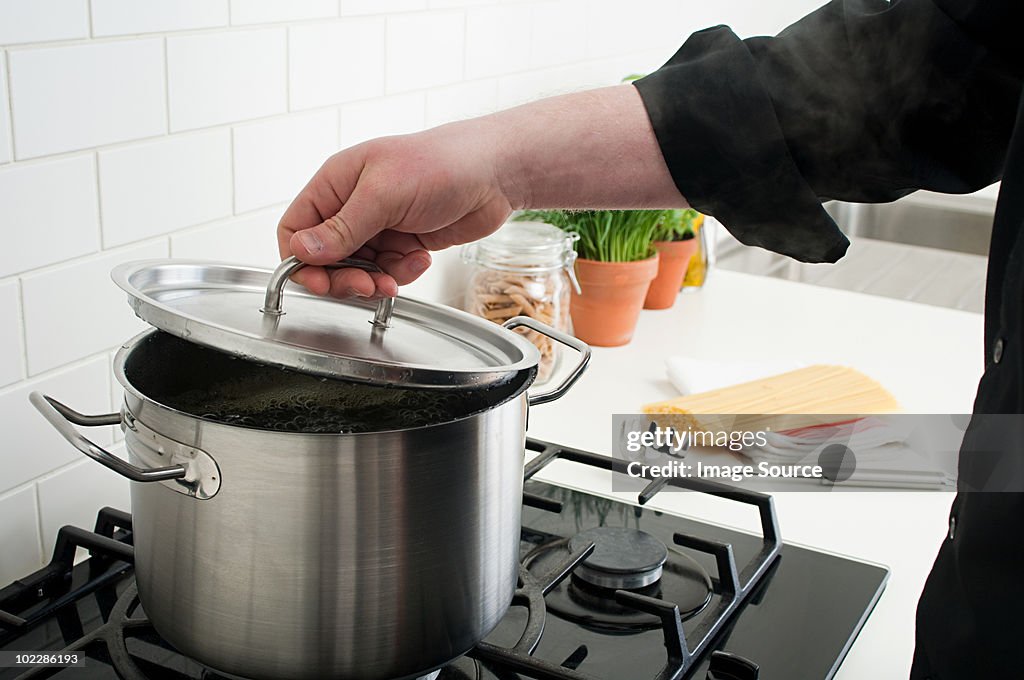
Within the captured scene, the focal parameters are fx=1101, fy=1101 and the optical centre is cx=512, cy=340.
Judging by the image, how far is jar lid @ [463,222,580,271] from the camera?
141 centimetres

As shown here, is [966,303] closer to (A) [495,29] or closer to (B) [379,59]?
(A) [495,29]

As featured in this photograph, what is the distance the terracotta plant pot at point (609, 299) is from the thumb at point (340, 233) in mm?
778

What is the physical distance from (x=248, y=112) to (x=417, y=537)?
603mm

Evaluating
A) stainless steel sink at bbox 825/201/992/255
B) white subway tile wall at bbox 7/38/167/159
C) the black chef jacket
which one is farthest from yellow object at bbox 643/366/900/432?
stainless steel sink at bbox 825/201/992/255

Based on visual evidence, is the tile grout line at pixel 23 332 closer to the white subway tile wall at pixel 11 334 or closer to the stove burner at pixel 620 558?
the white subway tile wall at pixel 11 334

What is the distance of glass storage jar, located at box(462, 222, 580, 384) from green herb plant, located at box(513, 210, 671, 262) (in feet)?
0.33

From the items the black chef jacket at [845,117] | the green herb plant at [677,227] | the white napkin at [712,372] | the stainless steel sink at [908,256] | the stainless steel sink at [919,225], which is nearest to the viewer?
the black chef jacket at [845,117]

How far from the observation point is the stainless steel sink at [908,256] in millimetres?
2389

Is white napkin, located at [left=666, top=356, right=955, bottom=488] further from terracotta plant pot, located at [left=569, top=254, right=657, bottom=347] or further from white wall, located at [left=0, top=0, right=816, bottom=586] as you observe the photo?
white wall, located at [left=0, top=0, right=816, bottom=586]

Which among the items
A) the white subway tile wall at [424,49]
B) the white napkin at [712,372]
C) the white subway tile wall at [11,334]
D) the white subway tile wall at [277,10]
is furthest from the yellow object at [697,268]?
the white subway tile wall at [11,334]

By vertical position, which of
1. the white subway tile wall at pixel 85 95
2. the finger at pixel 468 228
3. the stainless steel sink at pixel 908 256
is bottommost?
the stainless steel sink at pixel 908 256

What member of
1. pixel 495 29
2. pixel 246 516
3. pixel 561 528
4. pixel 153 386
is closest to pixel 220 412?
pixel 153 386

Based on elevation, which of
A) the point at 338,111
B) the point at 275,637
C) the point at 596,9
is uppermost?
the point at 596,9

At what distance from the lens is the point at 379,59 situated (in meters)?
1.30
